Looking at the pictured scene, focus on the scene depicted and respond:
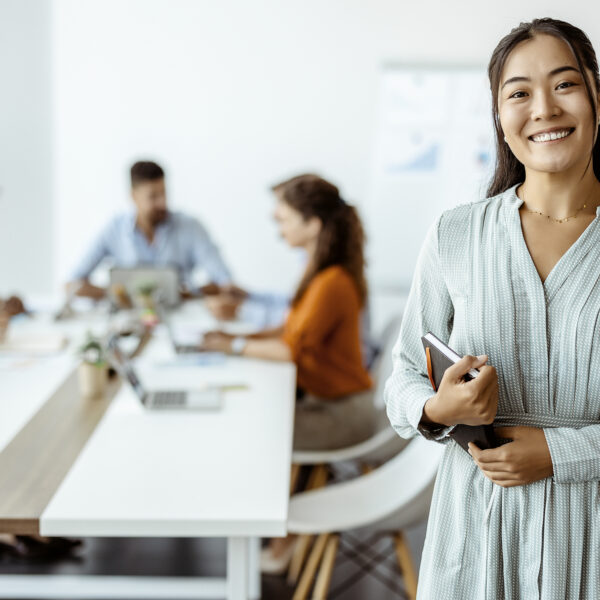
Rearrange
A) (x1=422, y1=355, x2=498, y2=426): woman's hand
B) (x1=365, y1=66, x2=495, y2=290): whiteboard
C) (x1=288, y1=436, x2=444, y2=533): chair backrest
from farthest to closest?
(x1=365, y1=66, x2=495, y2=290): whiteboard
(x1=288, y1=436, x2=444, y2=533): chair backrest
(x1=422, y1=355, x2=498, y2=426): woman's hand

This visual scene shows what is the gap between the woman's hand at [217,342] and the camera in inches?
112

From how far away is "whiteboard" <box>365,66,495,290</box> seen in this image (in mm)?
4770

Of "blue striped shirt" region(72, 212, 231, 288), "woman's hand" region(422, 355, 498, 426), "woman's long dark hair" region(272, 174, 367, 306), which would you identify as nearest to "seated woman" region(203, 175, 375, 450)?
"woman's long dark hair" region(272, 174, 367, 306)

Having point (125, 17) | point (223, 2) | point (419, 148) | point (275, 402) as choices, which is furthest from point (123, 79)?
point (275, 402)

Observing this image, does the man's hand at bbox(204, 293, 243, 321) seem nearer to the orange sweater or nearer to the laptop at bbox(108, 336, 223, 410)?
the orange sweater

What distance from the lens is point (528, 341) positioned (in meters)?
1.14

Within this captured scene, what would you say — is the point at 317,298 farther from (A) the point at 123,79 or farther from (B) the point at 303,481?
(A) the point at 123,79

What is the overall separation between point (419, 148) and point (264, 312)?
1707mm

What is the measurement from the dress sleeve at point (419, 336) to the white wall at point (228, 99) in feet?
12.9

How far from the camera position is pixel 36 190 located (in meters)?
5.27

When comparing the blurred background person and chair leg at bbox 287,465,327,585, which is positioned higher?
the blurred background person

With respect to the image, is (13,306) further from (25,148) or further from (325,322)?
(25,148)

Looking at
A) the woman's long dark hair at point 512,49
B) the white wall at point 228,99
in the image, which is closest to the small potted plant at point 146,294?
the white wall at point 228,99

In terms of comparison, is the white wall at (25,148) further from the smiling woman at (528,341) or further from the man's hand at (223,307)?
the smiling woman at (528,341)
